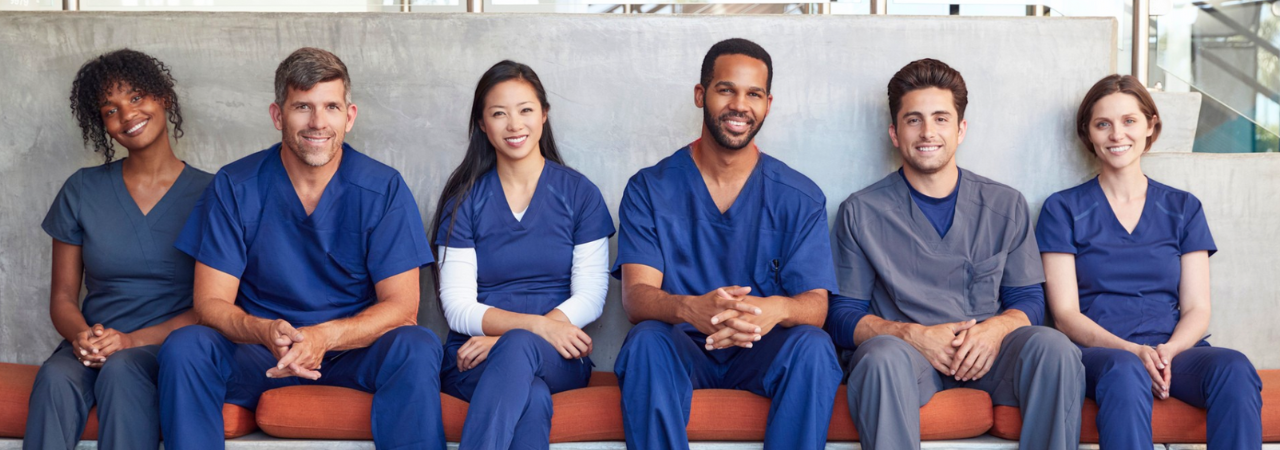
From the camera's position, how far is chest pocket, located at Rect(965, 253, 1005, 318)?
9.19 feet

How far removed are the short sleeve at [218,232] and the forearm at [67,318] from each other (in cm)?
47

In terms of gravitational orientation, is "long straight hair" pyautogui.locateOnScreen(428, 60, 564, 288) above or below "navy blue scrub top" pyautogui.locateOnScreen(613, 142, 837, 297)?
above

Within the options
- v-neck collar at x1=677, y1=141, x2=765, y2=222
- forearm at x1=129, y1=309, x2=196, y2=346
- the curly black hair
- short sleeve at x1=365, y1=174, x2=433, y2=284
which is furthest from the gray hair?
v-neck collar at x1=677, y1=141, x2=765, y2=222

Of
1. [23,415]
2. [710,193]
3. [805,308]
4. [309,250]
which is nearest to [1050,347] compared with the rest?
[805,308]

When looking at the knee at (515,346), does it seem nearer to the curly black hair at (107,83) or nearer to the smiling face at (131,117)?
the smiling face at (131,117)

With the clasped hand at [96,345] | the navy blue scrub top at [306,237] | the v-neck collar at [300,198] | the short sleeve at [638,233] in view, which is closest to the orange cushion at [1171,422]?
the short sleeve at [638,233]

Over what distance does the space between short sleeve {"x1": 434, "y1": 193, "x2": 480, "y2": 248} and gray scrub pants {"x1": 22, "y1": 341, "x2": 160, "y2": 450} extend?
2.73ft

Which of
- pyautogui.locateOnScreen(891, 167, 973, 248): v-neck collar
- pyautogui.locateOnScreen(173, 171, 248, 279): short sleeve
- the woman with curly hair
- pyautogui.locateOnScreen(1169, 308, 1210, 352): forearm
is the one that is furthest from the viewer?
the woman with curly hair

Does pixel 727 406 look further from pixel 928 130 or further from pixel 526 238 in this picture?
pixel 928 130

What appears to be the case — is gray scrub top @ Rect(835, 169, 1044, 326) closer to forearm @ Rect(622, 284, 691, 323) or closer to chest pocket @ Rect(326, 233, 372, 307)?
forearm @ Rect(622, 284, 691, 323)

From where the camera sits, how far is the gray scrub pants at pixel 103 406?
2371 millimetres

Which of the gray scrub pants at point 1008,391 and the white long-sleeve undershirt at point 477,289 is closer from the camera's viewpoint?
the gray scrub pants at point 1008,391

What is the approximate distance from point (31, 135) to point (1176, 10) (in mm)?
4430

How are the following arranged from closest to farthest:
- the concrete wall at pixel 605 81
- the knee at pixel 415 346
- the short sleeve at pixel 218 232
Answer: the knee at pixel 415 346 < the short sleeve at pixel 218 232 < the concrete wall at pixel 605 81
